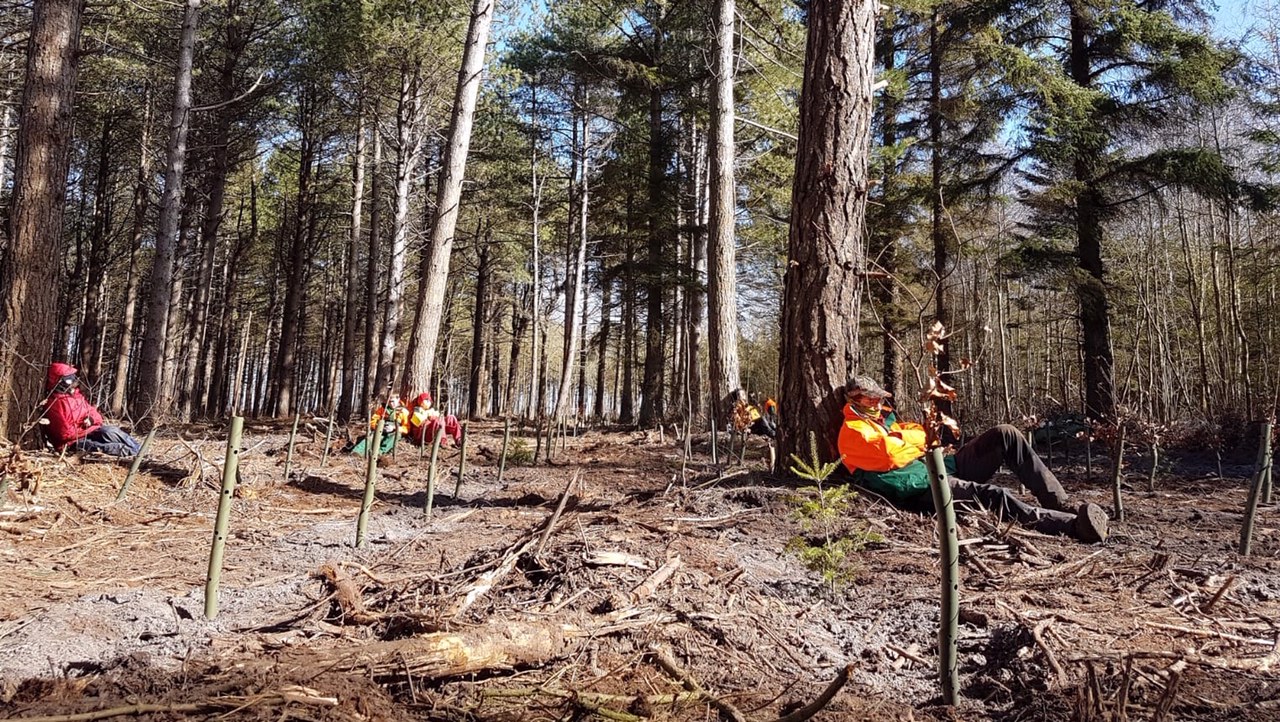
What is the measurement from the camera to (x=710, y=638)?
8.36 ft

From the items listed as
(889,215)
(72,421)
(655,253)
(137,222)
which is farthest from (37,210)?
(889,215)

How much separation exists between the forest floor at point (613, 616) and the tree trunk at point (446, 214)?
357 cm

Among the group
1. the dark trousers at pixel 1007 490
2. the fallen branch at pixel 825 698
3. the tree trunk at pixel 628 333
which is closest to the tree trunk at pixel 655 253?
the tree trunk at pixel 628 333

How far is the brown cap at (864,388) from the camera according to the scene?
4.36m

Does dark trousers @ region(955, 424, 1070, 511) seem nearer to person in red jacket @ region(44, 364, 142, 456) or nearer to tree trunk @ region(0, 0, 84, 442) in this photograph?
person in red jacket @ region(44, 364, 142, 456)

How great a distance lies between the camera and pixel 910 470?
456 cm

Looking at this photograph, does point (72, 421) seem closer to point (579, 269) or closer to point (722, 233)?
point (722, 233)

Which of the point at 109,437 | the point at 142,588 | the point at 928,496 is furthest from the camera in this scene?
the point at 109,437

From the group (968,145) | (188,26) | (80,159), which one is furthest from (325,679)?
(80,159)

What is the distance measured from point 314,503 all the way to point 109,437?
2565 millimetres

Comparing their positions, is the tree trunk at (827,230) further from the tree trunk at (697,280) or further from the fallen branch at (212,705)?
the tree trunk at (697,280)

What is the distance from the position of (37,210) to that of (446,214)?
384cm

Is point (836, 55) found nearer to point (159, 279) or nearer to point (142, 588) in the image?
point (142, 588)

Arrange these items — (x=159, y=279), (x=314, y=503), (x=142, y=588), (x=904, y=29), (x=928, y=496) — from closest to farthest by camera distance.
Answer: (x=142, y=588)
(x=928, y=496)
(x=314, y=503)
(x=159, y=279)
(x=904, y=29)
